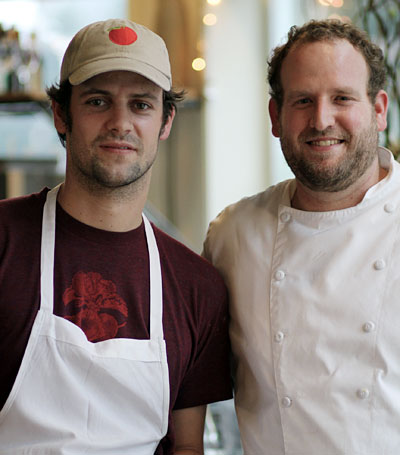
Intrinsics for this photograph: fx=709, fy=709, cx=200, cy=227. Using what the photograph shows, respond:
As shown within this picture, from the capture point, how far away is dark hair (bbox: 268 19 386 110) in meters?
1.83

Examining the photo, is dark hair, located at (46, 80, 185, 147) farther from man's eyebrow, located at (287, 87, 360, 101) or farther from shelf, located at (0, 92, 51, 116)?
shelf, located at (0, 92, 51, 116)

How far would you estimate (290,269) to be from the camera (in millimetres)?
1798

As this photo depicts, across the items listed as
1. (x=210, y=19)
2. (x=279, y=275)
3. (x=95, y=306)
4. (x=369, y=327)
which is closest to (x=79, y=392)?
(x=95, y=306)

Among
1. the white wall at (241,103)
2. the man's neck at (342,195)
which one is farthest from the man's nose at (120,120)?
the white wall at (241,103)

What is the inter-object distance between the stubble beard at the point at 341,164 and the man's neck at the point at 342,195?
0.07 ft

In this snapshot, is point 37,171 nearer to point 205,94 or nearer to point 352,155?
point 205,94

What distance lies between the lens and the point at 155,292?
5.89 ft

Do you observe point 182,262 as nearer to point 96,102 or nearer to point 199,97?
point 96,102

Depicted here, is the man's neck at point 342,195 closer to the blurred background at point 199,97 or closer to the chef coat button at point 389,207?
the chef coat button at point 389,207

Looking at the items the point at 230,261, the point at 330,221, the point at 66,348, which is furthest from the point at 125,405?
the point at 330,221

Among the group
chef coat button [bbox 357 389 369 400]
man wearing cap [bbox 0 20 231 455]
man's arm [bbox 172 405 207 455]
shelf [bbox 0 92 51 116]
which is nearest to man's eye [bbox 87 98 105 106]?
man wearing cap [bbox 0 20 231 455]

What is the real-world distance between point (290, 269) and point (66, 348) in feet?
1.93

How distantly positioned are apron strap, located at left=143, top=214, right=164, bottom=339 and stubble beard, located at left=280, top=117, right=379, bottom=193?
16.7 inches

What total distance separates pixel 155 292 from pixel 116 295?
4.2 inches
